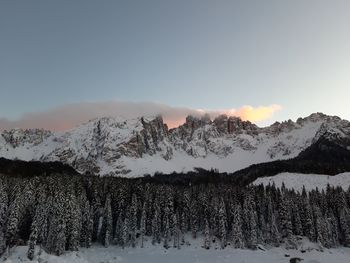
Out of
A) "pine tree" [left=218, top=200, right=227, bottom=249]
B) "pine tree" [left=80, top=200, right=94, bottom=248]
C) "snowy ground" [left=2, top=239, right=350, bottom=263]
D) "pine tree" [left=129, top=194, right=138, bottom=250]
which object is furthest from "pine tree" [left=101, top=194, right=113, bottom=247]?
"pine tree" [left=218, top=200, right=227, bottom=249]

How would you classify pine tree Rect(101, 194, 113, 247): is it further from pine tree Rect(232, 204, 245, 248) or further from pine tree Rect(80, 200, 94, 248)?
pine tree Rect(232, 204, 245, 248)

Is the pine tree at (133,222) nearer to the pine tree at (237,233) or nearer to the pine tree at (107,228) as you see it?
the pine tree at (107,228)

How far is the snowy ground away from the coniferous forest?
3162 mm

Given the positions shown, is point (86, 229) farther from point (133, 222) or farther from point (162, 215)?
point (162, 215)

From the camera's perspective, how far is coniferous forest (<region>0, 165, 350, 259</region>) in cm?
10900

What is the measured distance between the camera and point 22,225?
11406 cm

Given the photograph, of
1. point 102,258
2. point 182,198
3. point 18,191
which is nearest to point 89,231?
point 102,258

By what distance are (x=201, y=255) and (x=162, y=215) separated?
26.7 metres

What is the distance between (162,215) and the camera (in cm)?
14512

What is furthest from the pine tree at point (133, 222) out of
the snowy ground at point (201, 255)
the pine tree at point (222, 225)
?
the pine tree at point (222, 225)

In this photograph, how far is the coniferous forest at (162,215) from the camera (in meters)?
109

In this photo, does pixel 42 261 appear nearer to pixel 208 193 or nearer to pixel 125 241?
pixel 125 241

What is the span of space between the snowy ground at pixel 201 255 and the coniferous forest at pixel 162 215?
316 centimetres

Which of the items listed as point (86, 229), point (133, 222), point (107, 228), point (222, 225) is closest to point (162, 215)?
point (133, 222)
